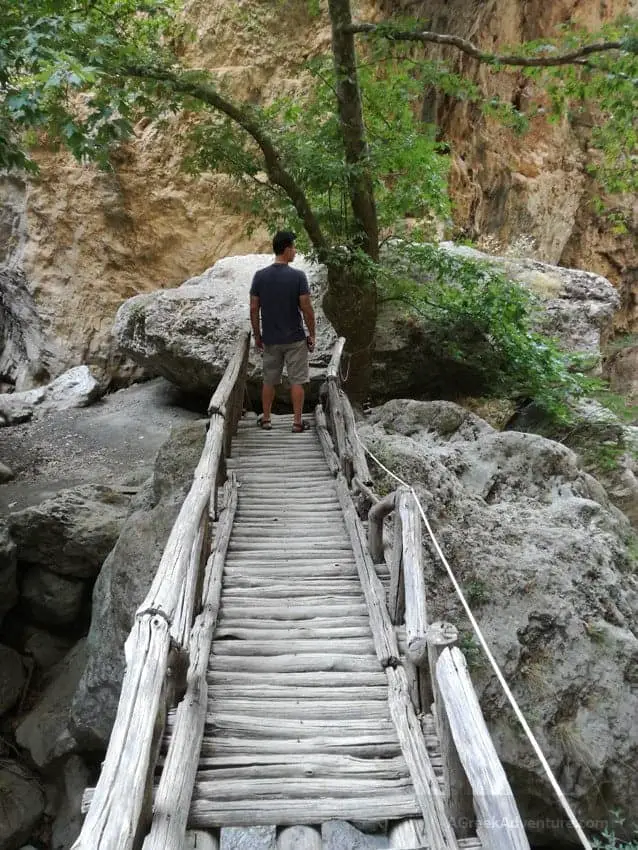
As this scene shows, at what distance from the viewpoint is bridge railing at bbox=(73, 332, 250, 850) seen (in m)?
2.06

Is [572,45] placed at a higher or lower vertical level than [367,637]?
higher

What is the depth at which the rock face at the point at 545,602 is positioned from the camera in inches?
174

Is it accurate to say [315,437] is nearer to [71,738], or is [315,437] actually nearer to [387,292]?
[387,292]

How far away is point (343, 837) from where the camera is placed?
2.55m

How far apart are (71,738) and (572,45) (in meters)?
8.92

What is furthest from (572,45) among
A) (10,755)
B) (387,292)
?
(10,755)

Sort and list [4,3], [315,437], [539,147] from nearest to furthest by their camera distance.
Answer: [4,3] → [315,437] → [539,147]

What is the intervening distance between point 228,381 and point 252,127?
3124mm

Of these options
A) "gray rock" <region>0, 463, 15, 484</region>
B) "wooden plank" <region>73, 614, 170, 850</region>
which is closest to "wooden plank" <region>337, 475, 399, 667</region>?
"wooden plank" <region>73, 614, 170, 850</region>

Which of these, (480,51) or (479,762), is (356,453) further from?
(480,51)

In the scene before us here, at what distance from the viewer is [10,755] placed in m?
7.17

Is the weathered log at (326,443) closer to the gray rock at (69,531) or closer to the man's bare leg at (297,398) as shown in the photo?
the man's bare leg at (297,398)

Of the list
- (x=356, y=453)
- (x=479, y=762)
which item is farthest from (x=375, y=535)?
(x=479, y=762)

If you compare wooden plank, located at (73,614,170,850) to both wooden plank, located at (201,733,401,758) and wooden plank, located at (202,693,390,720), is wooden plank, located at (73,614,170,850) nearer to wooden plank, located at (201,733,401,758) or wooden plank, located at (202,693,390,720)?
wooden plank, located at (201,733,401,758)
